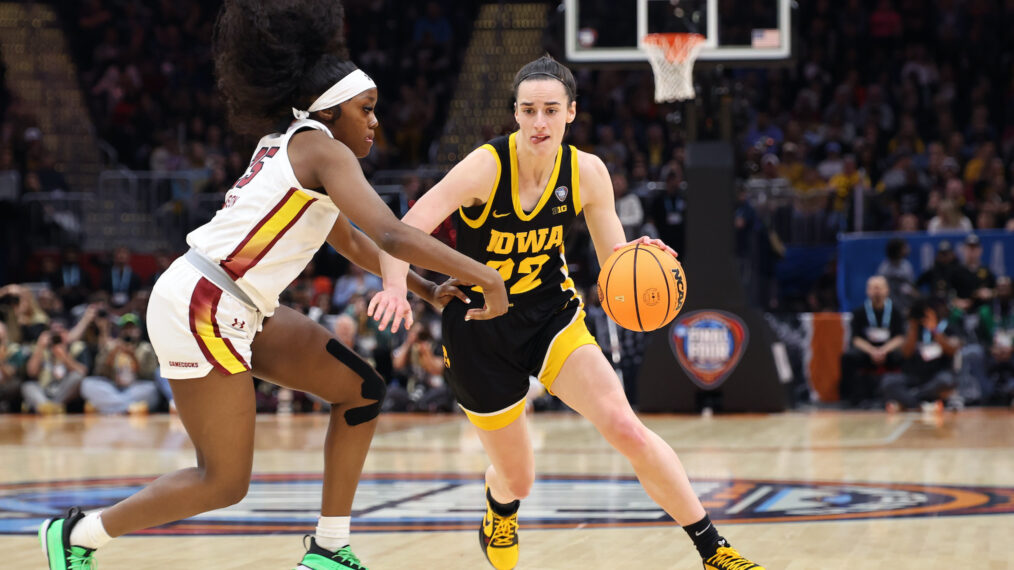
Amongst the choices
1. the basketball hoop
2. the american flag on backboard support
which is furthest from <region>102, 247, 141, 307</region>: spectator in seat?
the american flag on backboard support

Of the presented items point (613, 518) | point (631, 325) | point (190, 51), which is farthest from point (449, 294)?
point (190, 51)

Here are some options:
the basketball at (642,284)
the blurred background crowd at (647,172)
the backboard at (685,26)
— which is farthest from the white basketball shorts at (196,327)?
the blurred background crowd at (647,172)

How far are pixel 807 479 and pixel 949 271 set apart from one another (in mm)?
6660

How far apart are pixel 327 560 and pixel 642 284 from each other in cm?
151

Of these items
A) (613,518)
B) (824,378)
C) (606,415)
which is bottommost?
(824,378)

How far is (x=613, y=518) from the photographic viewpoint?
21.3 ft

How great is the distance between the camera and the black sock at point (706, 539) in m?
4.49

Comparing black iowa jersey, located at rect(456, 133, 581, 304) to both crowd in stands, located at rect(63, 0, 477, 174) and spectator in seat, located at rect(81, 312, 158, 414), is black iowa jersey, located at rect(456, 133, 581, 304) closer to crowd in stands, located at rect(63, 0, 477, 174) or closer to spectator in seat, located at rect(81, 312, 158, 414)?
spectator in seat, located at rect(81, 312, 158, 414)

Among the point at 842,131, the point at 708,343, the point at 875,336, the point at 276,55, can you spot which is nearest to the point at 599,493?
the point at 276,55

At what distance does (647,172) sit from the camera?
1680 cm

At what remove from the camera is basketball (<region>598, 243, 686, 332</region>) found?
4.76m

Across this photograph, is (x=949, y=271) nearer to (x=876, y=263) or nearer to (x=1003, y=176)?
(x=876, y=263)

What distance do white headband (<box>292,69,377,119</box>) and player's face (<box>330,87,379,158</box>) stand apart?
17 millimetres

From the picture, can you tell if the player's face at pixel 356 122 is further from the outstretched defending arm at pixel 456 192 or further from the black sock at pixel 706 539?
the black sock at pixel 706 539
